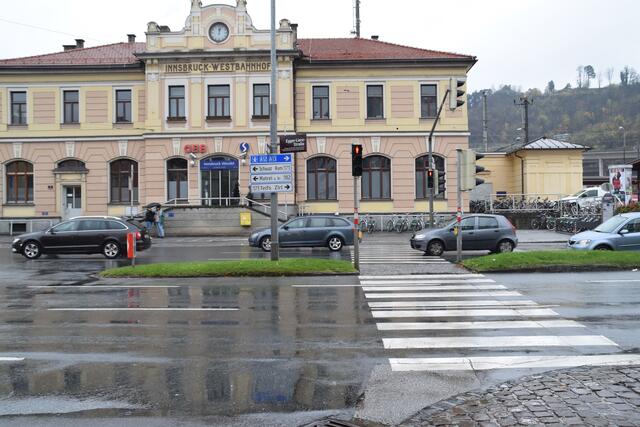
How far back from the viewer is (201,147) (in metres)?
40.0

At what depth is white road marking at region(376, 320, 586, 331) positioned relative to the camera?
9.36 m

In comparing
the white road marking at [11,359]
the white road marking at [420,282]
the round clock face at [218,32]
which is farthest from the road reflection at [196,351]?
the round clock face at [218,32]

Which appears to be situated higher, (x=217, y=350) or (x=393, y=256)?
(x=393, y=256)

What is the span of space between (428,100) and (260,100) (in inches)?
439

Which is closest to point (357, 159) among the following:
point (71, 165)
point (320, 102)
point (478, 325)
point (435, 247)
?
point (435, 247)

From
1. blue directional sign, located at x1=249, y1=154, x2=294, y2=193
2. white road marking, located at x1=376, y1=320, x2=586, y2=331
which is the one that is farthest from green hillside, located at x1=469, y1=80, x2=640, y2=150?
white road marking, located at x1=376, y1=320, x2=586, y2=331

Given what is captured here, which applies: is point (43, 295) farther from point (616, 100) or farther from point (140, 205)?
point (616, 100)

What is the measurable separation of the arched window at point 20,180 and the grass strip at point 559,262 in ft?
109

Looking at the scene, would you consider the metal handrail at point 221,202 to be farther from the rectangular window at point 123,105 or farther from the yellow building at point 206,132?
the rectangular window at point 123,105

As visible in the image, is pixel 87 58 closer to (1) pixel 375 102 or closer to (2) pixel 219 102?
(2) pixel 219 102

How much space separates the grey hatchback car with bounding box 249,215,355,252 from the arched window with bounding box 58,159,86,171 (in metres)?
20.1

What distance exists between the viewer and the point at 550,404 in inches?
220

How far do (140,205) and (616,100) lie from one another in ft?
215

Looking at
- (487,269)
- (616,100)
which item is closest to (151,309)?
(487,269)
